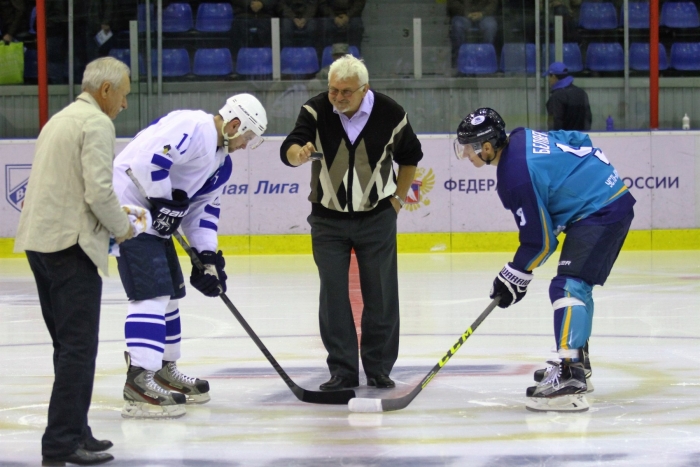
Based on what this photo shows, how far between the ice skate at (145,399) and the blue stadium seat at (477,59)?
6854 millimetres

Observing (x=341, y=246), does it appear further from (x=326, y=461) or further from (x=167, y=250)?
(x=326, y=461)

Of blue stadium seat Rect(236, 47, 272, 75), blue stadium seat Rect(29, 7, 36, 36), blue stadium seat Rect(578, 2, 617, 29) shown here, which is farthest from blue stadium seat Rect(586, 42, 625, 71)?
blue stadium seat Rect(29, 7, 36, 36)

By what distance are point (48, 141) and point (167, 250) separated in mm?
1027

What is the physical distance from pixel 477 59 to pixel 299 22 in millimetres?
1735

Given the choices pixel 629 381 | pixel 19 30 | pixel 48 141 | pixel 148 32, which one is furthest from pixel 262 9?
pixel 48 141

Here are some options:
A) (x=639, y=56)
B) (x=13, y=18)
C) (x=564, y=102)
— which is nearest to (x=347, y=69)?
(x=564, y=102)

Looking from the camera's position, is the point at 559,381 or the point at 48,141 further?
the point at 559,381

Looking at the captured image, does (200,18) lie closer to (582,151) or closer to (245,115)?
(245,115)

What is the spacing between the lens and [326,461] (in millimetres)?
2980

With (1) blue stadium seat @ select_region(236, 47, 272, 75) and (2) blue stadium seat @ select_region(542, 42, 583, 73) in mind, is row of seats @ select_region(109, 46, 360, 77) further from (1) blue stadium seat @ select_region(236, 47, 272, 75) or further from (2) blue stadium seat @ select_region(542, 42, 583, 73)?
(2) blue stadium seat @ select_region(542, 42, 583, 73)

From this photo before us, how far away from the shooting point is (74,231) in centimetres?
282

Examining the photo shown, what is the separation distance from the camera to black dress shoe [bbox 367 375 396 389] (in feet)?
13.3

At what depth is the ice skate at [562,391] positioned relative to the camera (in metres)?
3.57

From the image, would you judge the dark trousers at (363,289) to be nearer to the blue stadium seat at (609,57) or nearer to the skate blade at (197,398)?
the skate blade at (197,398)
